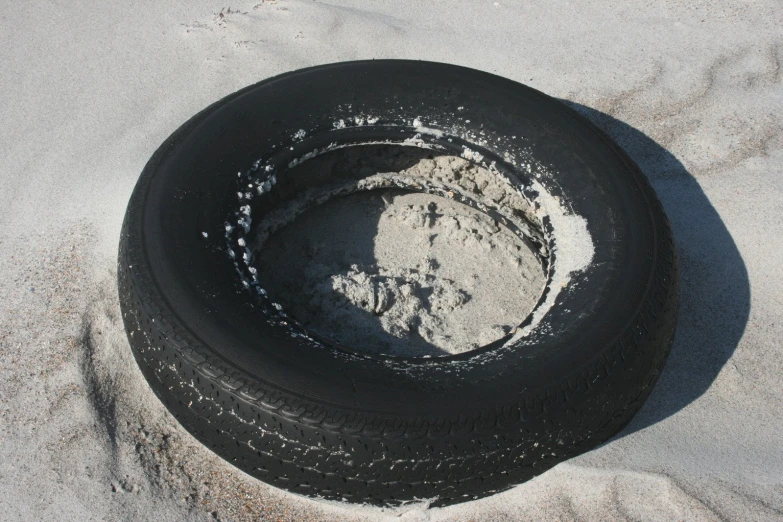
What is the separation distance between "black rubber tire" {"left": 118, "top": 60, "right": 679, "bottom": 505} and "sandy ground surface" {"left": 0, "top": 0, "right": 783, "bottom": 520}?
223 mm

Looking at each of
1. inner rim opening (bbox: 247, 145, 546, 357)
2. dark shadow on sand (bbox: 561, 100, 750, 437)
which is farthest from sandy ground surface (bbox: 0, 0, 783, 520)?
inner rim opening (bbox: 247, 145, 546, 357)

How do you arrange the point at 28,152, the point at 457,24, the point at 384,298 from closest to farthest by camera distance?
the point at 384,298 → the point at 28,152 → the point at 457,24

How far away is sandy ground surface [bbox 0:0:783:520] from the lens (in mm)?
2275

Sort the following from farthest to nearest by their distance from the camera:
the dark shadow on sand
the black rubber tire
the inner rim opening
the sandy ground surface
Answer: the inner rim opening, the dark shadow on sand, the sandy ground surface, the black rubber tire

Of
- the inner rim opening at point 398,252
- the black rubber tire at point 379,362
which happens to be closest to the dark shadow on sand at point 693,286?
the black rubber tire at point 379,362

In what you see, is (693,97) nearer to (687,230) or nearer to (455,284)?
(687,230)

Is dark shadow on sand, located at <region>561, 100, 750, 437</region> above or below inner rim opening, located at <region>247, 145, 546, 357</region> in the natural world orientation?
above

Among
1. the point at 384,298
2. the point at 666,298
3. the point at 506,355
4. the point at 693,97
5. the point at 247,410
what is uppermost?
the point at 693,97

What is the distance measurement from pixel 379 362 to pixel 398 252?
0.83m

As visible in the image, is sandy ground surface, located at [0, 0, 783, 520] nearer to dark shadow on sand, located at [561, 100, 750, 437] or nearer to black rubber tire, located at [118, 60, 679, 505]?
dark shadow on sand, located at [561, 100, 750, 437]

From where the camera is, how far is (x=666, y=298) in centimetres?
236

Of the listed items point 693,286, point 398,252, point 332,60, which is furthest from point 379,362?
point 332,60

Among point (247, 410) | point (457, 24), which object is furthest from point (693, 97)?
point (247, 410)

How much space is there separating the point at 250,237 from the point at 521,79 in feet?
5.48
